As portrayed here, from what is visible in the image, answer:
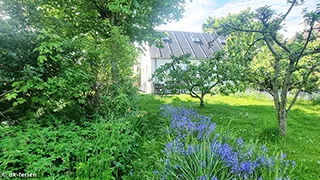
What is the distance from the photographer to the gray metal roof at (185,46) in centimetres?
1545

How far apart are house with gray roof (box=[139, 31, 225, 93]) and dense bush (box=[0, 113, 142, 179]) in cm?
1153

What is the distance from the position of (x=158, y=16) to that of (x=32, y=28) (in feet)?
13.6

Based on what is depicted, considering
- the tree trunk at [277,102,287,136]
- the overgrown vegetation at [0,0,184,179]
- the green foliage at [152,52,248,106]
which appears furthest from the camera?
the green foliage at [152,52,248,106]

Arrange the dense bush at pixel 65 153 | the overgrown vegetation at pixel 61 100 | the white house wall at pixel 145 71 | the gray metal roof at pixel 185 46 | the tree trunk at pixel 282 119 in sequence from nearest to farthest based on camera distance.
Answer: the dense bush at pixel 65 153, the overgrown vegetation at pixel 61 100, the tree trunk at pixel 282 119, the gray metal roof at pixel 185 46, the white house wall at pixel 145 71

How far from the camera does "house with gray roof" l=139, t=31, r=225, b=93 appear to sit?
14930 mm

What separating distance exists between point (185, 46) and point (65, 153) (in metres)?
15.6

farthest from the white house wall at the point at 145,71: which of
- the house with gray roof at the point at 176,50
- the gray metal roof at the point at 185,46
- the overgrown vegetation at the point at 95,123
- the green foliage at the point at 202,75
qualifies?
the overgrown vegetation at the point at 95,123

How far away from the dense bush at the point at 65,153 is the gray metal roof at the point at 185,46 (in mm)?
12767

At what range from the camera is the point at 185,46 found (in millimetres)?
16578

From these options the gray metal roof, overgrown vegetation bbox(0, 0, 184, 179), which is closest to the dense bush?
overgrown vegetation bbox(0, 0, 184, 179)

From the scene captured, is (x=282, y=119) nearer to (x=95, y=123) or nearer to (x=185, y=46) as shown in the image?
(x=95, y=123)

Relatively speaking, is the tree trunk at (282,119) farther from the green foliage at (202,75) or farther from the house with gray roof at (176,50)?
the house with gray roof at (176,50)

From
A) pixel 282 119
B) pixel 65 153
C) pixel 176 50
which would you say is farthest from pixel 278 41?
pixel 176 50

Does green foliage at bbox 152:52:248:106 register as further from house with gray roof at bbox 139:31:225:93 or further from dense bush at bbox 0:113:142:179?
house with gray roof at bbox 139:31:225:93
